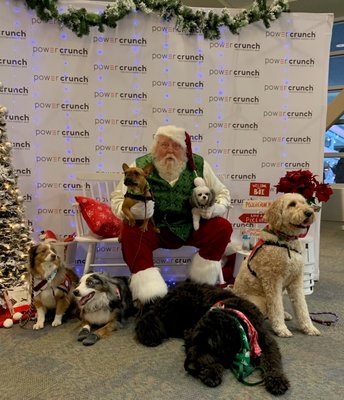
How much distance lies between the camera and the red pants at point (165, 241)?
267cm

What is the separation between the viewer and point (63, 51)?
3.38m

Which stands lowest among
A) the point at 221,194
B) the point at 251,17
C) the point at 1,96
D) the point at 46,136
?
the point at 221,194

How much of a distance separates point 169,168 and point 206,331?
Result: 4.43 ft

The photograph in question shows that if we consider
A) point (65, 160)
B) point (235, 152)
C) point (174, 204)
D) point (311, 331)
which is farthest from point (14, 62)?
point (311, 331)

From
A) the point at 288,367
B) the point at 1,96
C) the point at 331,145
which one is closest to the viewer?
the point at 288,367

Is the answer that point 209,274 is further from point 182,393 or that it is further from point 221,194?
point 182,393

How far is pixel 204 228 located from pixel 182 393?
1.28m

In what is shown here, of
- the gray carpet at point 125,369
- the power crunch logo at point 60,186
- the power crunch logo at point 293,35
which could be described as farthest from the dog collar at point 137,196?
the power crunch logo at point 293,35

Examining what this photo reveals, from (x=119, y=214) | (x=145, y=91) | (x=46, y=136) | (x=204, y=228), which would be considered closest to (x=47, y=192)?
(x=46, y=136)

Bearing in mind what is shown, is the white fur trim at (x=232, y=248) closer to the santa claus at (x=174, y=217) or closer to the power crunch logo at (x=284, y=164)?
the santa claus at (x=174, y=217)

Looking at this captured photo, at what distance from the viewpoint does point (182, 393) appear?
5.91ft

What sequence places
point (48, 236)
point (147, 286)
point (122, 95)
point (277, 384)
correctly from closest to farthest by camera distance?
point (277, 384), point (147, 286), point (48, 236), point (122, 95)

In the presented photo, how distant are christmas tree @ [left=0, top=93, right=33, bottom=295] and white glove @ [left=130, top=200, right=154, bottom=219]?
3.27 ft

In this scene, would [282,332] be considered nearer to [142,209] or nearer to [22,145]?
[142,209]
